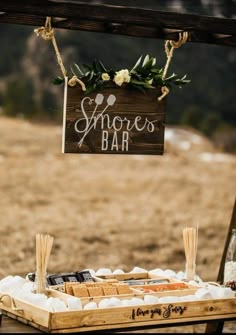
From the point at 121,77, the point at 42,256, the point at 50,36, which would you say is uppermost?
the point at 50,36

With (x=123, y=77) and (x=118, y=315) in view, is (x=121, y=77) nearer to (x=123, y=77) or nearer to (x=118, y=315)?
(x=123, y=77)

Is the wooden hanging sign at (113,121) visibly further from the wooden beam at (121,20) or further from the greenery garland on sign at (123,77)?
the wooden beam at (121,20)

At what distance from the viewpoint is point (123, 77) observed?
14.4 feet

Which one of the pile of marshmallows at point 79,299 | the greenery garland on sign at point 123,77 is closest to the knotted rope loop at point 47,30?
the greenery garland on sign at point 123,77

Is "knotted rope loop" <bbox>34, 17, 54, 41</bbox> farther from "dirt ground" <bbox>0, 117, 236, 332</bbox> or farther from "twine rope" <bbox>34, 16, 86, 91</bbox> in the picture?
"dirt ground" <bbox>0, 117, 236, 332</bbox>

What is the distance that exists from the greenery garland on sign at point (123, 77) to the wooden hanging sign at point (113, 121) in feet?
0.12

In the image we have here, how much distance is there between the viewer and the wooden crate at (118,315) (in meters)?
3.88

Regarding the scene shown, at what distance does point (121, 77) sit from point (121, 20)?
0.39 meters

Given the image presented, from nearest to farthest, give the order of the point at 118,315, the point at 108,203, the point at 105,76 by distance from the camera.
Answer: the point at 118,315, the point at 105,76, the point at 108,203

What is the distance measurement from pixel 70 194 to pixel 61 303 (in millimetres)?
13208

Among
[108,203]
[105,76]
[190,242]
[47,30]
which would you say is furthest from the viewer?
[108,203]

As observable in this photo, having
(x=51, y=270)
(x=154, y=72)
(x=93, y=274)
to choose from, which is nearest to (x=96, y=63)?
(x=154, y=72)

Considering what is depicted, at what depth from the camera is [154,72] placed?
457 cm

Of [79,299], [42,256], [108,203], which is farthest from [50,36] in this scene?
[108,203]
